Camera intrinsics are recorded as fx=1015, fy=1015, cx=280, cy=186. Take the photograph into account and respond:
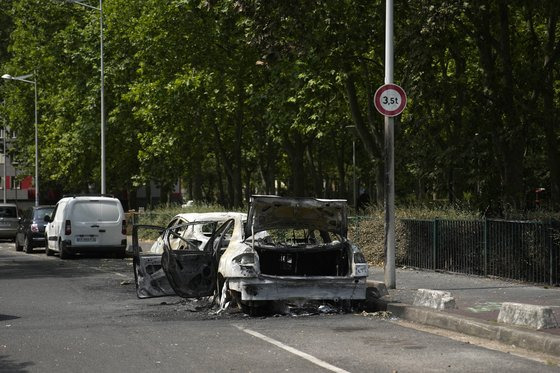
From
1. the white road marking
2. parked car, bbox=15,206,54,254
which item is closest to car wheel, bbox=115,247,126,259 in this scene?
parked car, bbox=15,206,54,254

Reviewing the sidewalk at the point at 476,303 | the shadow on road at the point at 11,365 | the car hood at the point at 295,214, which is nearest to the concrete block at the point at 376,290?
the sidewalk at the point at 476,303

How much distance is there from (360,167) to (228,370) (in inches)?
2103

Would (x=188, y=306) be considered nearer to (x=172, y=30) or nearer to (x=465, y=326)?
(x=465, y=326)

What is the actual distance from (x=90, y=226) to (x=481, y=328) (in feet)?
60.8

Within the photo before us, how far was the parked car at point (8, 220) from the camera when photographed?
46469mm

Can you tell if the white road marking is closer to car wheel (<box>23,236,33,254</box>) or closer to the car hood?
the car hood

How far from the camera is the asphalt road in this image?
30.2ft

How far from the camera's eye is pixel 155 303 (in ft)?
50.4

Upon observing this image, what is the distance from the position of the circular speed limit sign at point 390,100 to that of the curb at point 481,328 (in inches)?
150

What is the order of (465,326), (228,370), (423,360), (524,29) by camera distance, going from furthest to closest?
(524,29), (465,326), (423,360), (228,370)

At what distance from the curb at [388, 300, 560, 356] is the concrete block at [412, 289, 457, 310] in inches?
8.1

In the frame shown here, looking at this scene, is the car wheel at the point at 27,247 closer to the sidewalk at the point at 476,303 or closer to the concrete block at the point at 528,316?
the sidewalk at the point at 476,303

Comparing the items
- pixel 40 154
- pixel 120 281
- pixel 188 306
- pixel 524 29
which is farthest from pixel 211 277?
pixel 40 154

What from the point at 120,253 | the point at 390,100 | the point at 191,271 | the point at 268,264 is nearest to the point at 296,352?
the point at 268,264
